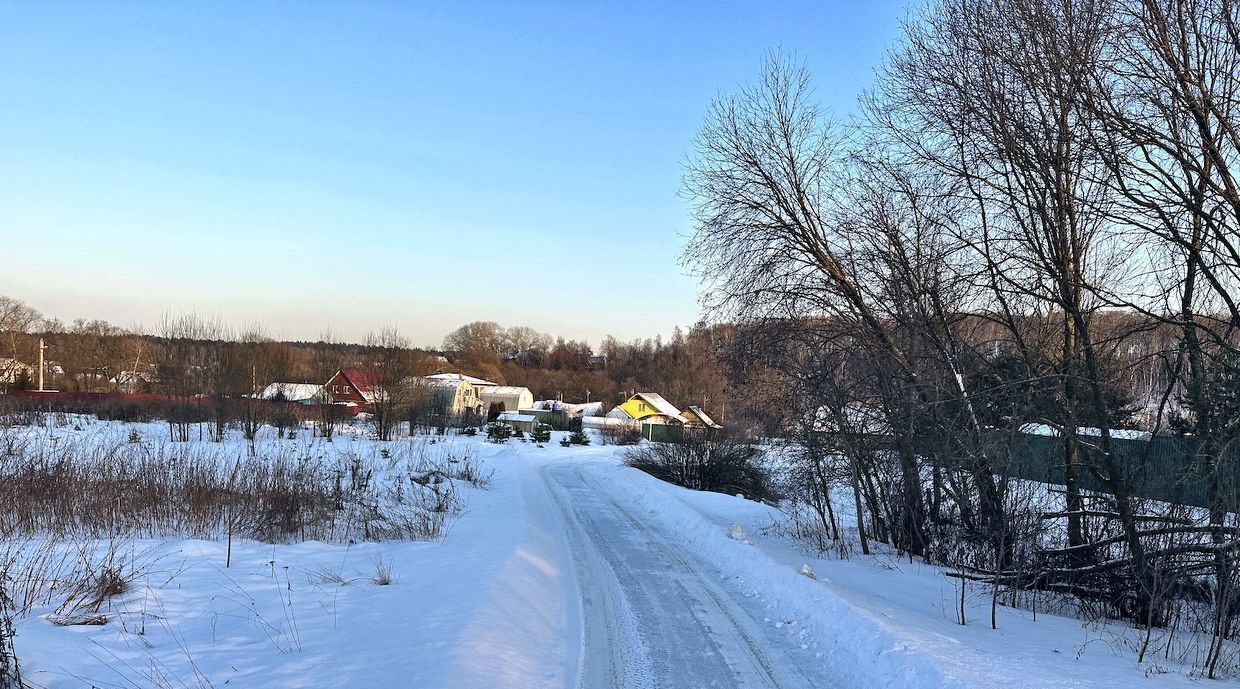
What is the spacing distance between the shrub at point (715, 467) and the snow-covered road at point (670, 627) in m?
14.6

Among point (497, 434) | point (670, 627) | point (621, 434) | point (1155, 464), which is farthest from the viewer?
point (621, 434)

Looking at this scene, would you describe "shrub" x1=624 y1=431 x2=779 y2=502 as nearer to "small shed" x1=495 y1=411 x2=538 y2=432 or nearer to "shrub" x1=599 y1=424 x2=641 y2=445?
"shrub" x1=599 y1=424 x2=641 y2=445

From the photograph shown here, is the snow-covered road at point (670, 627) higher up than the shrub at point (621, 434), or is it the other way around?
the snow-covered road at point (670, 627)

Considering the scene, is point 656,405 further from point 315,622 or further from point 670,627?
point 315,622

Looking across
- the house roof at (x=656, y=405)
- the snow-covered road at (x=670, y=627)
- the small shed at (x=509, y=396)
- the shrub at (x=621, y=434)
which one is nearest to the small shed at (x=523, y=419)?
the shrub at (x=621, y=434)

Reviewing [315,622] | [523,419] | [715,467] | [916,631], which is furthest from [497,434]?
[916,631]

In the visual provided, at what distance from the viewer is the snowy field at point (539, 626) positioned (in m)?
5.17

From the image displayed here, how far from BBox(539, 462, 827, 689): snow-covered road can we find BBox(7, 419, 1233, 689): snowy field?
0.03 meters

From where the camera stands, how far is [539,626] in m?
6.74

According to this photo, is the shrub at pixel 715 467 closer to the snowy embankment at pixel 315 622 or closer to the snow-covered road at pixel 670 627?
the snow-covered road at pixel 670 627

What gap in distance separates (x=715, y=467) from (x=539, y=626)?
20.2 meters

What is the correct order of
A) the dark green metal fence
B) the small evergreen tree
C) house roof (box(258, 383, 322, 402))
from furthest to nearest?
the small evergreen tree
house roof (box(258, 383, 322, 402))
the dark green metal fence

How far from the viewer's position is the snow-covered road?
5695mm

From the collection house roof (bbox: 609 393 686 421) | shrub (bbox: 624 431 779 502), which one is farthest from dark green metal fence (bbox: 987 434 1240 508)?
house roof (bbox: 609 393 686 421)
